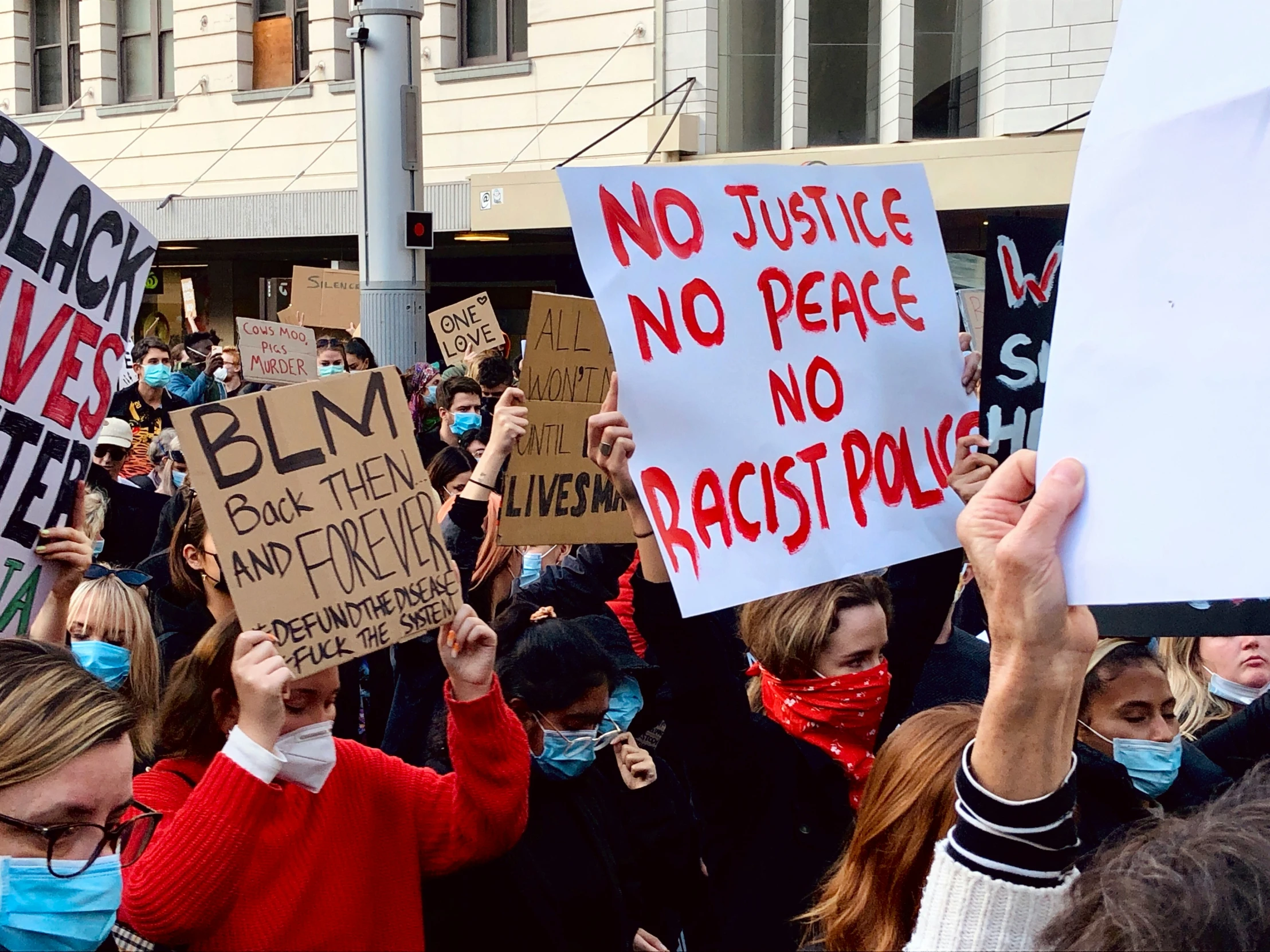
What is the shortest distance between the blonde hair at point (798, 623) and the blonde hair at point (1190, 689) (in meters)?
1.30

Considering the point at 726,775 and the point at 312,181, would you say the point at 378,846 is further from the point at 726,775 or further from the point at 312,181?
the point at 312,181

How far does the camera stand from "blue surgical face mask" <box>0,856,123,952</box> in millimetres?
1870

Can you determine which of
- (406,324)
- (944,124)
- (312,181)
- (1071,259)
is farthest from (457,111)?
(1071,259)

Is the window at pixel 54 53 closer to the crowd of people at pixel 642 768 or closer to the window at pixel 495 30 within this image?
the window at pixel 495 30

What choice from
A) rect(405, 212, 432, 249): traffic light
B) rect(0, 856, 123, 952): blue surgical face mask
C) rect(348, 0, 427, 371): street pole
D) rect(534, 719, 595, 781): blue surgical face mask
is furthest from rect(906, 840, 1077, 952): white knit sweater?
rect(405, 212, 432, 249): traffic light

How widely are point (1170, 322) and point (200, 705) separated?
1.84 m

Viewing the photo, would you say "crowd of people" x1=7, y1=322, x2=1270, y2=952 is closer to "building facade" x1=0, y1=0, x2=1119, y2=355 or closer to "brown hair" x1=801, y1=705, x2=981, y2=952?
"brown hair" x1=801, y1=705, x2=981, y2=952

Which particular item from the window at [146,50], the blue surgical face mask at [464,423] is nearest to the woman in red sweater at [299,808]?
the blue surgical face mask at [464,423]

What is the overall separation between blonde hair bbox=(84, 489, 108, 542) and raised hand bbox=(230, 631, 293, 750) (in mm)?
3245

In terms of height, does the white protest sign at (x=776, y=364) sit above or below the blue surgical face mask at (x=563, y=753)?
above

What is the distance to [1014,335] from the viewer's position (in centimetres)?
307

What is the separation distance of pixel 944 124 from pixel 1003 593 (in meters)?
→ 13.5

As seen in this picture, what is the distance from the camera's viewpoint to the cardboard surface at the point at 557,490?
12.5 ft

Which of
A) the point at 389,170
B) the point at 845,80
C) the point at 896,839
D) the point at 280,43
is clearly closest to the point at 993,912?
the point at 896,839
